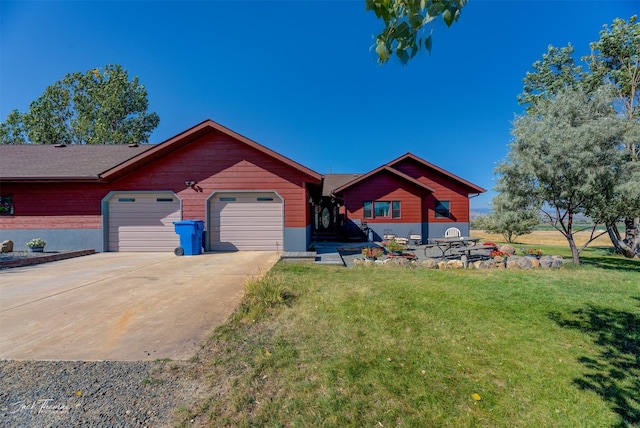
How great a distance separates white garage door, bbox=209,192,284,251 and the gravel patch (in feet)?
27.4

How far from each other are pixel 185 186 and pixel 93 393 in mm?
9765

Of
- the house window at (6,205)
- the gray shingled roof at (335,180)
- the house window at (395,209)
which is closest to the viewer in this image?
the house window at (6,205)

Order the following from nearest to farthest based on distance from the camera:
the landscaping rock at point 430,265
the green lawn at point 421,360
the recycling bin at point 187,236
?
1. the green lawn at point 421,360
2. the landscaping rock at point 430,265
3. the recycling bin at point 187,236

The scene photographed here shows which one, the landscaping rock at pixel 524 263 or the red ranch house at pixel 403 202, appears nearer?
the landscaping rock at pixel 524 263

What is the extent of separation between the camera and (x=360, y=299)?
15.8 ft

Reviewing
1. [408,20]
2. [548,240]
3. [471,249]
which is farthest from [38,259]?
[548,240]

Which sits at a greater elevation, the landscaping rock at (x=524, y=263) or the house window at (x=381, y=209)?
the house window at (x=381, y=209)

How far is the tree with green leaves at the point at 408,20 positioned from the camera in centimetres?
160

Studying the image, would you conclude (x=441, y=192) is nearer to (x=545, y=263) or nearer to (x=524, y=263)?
(x=545, y=263)

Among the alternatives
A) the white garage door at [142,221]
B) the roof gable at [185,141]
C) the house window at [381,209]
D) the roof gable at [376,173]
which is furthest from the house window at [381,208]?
the white garage door at [142,221]

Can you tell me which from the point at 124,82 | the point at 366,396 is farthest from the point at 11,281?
the point at 124,82

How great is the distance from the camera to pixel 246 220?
36.7ft

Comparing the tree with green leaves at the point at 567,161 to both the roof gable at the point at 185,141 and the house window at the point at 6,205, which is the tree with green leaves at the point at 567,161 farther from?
the house window at the point at 6,205

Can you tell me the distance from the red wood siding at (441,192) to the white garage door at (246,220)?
10.3 meters
